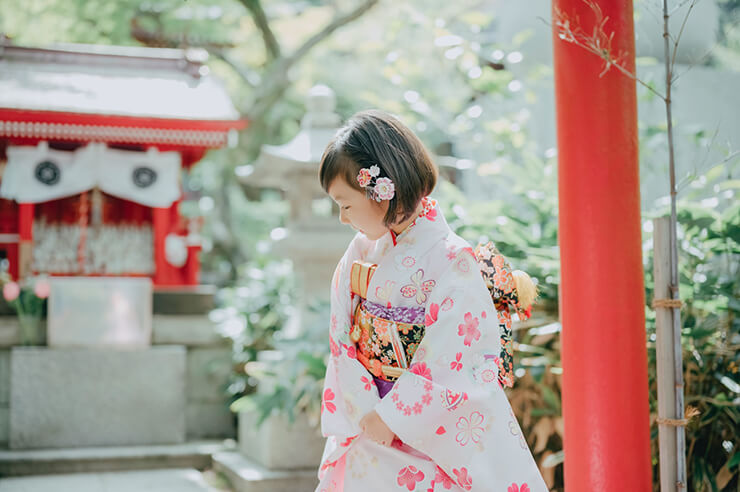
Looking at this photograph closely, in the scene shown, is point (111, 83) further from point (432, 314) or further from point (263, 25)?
point (432, 314)

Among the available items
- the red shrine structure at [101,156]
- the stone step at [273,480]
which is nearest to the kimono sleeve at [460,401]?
the stone step at [273,480]

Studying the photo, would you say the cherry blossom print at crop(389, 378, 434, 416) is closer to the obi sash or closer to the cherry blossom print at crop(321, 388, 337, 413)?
the obi sash

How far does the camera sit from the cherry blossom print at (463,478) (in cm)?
228

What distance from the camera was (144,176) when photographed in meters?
9.12

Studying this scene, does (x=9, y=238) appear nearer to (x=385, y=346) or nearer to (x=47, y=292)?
(x=47, y=292)

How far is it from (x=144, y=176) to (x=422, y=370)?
292 inches

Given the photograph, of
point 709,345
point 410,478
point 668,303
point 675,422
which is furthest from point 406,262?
point 709,345

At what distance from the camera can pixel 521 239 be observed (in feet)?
15.8

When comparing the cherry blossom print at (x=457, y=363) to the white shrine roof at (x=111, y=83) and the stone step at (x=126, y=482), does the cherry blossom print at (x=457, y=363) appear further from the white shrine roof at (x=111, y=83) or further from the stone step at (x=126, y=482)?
the white shrine roof at (x=111, y=83)

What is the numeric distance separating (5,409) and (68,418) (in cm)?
57

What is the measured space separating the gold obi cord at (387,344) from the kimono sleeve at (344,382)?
0.05 meters

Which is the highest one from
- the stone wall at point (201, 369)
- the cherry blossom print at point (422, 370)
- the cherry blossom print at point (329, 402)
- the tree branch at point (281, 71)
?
the tree branch at point (281, 71)

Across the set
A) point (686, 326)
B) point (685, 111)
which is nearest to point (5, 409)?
point (686, 326)

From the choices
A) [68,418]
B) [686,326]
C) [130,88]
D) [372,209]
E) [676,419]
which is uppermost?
[130,88]
